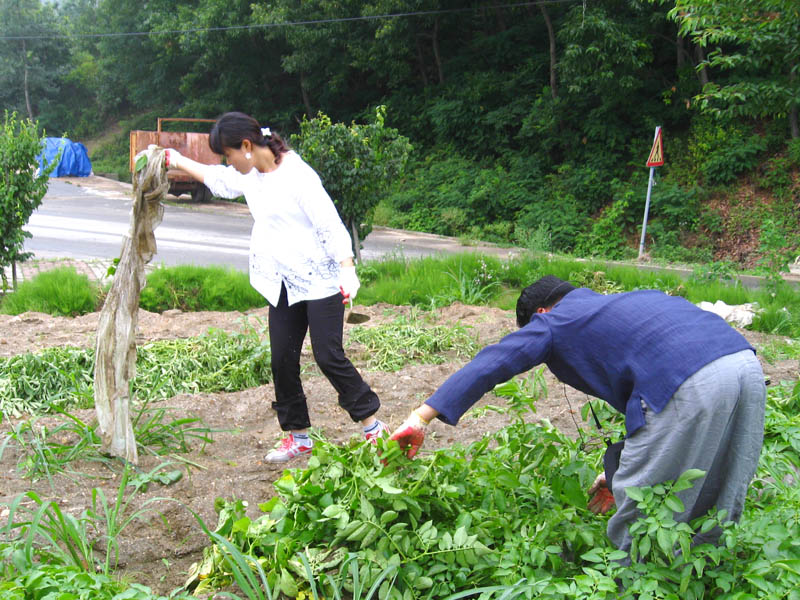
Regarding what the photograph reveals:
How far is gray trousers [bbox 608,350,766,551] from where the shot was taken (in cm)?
218

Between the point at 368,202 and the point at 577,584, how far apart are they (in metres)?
7.33

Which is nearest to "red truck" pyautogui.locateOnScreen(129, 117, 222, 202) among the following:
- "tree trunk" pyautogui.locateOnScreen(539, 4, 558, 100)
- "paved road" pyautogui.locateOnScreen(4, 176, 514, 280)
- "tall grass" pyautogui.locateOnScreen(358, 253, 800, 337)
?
"paved road" pyautogui.locateOnScreen(4, 176, 514, 280)

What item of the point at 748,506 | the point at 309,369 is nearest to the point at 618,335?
the point at 748,506

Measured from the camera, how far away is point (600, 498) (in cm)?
284

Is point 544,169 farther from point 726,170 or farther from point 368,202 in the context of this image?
point 368,202

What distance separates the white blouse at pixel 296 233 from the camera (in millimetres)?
3592

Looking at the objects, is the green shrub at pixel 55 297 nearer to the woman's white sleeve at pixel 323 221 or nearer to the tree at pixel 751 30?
the woman's white sleeve at pixel 323 221

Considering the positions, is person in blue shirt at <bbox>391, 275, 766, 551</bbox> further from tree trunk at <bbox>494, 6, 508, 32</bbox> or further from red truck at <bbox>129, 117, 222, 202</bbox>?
tree trunk at <bbox>494, 6, 508, 32</bbox>

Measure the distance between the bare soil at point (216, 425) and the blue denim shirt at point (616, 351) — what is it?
1469 millimetres

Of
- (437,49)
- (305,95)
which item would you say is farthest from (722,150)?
(305,95)

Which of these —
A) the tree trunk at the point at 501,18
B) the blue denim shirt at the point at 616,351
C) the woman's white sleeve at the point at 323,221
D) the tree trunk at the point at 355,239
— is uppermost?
the tree trunk at the point at 501,18

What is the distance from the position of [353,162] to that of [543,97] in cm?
1168

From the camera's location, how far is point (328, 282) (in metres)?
3.66

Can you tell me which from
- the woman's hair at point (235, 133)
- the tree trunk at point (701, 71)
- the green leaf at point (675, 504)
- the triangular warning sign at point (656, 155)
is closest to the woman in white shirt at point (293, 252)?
the woman's hair at point (235, 133)
